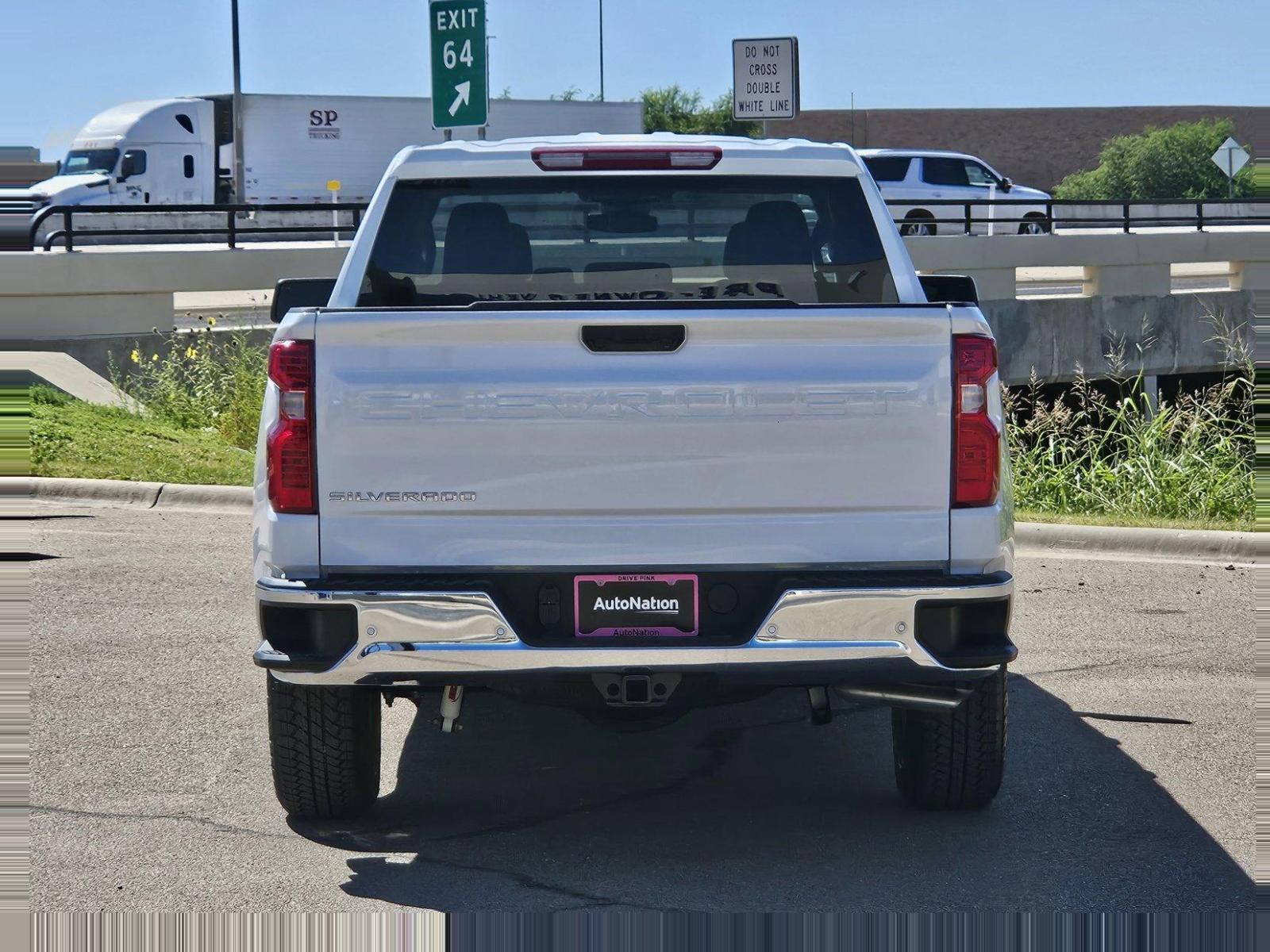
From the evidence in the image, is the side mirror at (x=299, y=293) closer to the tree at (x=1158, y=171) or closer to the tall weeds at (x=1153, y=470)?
the tall weeds at (x=1153, y=470)

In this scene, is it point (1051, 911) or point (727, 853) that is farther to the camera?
point (727, 853)

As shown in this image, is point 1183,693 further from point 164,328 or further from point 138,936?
point 164,328

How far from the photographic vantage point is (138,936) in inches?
171

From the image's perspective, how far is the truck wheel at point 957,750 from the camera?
527 cm

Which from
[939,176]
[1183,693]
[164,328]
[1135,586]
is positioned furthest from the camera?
[939,176]

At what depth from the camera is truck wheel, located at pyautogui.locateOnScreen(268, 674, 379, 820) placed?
5145 mm

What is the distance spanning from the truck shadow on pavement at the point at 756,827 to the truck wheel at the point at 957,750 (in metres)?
0.09

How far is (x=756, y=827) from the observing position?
5379 millimetres

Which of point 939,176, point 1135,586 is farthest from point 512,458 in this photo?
point 939,176

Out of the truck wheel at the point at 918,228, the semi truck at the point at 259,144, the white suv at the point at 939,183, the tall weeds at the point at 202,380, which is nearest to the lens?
the tall weeds at the point at 202,380

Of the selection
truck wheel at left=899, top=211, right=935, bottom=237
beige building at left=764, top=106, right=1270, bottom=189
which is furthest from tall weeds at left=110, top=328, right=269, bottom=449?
beige building at left=764, top=106, right=1270, bottom=189

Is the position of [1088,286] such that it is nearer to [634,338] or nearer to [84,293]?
[84,293]

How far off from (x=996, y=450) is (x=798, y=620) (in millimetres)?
731

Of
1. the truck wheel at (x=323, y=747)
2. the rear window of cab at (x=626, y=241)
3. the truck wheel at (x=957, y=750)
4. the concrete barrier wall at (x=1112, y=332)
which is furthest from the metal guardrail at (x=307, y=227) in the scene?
the truck wheel at (x=323, y=747)
